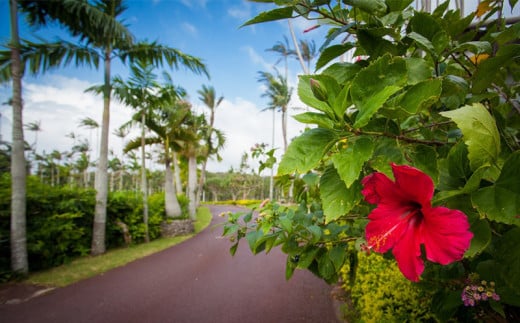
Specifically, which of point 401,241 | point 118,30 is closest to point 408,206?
point 401,241

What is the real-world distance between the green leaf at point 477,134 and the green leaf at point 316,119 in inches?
7.5

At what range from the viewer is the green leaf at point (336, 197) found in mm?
487

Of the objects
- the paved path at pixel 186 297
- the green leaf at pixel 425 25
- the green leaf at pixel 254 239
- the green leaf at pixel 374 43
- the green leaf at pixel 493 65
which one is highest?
the green leaf at pixel 425 25

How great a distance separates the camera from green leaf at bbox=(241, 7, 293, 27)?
537mm

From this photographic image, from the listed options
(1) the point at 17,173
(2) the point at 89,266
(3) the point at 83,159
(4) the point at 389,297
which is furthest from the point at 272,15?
(3) the point at 83,159

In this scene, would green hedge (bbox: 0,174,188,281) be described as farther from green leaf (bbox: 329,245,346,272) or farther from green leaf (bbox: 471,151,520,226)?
green leaf (bbox: 471,151,520,226)

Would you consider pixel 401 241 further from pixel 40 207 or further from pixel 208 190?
pixel 208 190

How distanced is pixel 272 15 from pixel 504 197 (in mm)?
544

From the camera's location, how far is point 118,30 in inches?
259

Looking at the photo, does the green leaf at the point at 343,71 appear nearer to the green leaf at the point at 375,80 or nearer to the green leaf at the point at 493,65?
the green leaf at the point at 375,80

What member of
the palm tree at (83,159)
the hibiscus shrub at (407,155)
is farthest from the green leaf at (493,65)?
the palm tree at (83,159)

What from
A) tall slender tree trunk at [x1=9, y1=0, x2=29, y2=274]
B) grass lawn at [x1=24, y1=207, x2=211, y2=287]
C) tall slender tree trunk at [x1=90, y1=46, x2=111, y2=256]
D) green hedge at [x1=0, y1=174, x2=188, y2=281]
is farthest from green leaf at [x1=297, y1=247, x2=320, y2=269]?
tall slender tree trunk at [x1=90, y1=46, x2=111, y2=256]

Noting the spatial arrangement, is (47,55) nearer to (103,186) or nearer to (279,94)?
(103,186)

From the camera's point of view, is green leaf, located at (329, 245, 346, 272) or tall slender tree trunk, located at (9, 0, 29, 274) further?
tall slender tree trunk, located at (9, 0, 29, 274)
